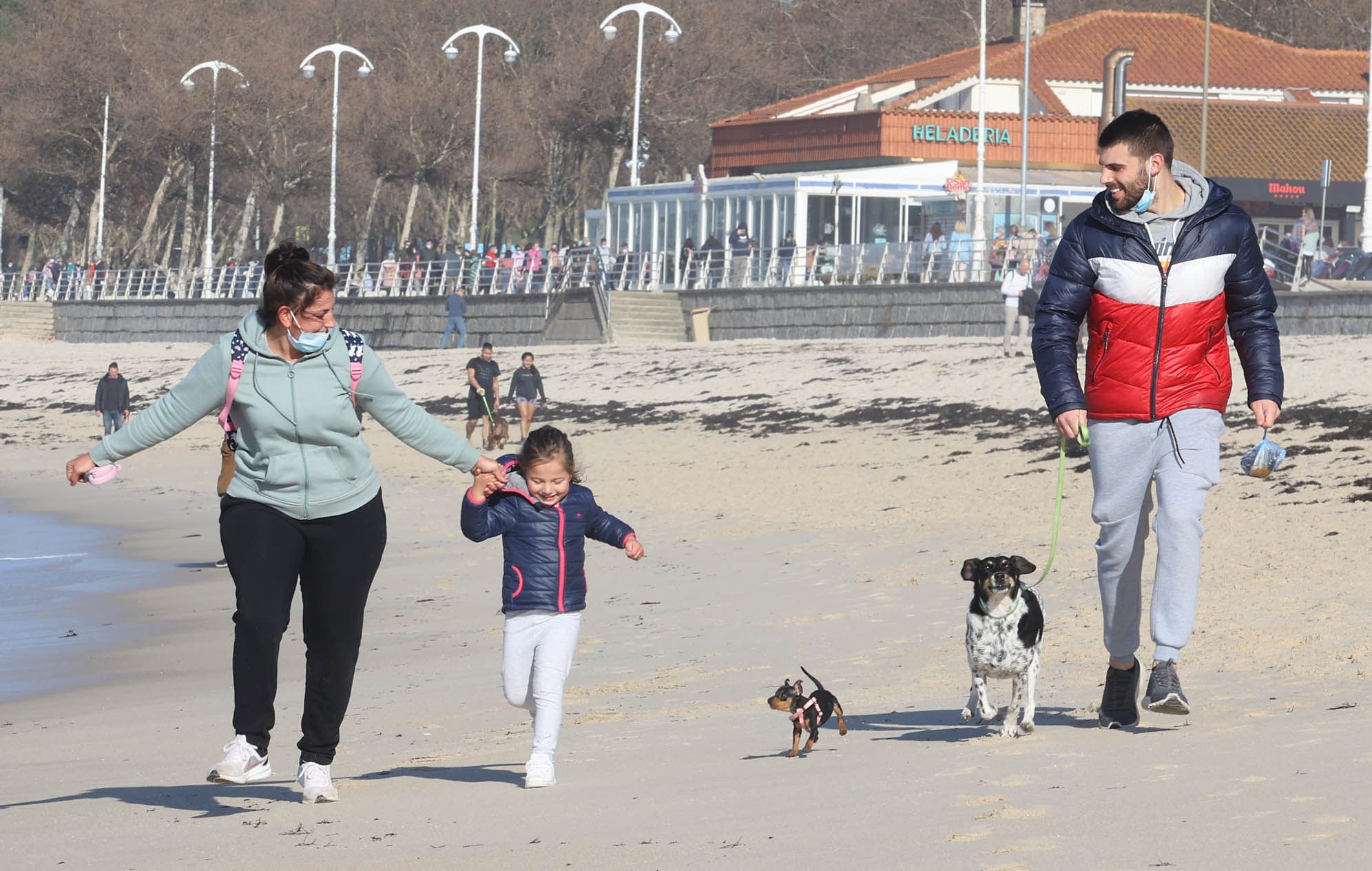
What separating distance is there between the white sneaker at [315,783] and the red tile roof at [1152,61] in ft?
161

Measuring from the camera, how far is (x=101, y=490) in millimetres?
23453

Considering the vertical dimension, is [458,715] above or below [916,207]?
below

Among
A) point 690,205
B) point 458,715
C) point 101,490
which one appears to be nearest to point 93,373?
point 690,205

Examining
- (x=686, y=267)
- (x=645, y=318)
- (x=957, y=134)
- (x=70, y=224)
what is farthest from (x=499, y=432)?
(x=70, y=224)

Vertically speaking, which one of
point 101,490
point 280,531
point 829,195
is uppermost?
point 829,195

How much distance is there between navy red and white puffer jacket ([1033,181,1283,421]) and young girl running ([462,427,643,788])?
60.1 inches

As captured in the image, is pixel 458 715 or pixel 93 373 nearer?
pixel 458 715

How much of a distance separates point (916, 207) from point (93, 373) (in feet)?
59.6

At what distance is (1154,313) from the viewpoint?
631 cm

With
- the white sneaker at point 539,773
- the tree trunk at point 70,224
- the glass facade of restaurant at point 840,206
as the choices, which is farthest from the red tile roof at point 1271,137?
the white sneaker at point 539,773

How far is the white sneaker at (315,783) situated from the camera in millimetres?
6086

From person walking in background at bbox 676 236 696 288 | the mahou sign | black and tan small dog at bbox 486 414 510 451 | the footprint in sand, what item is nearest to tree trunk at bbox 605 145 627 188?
person walking in background at bbox 676 236 696 288

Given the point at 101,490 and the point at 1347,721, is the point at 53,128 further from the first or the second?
the point at 1347,721

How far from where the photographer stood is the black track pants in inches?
233
